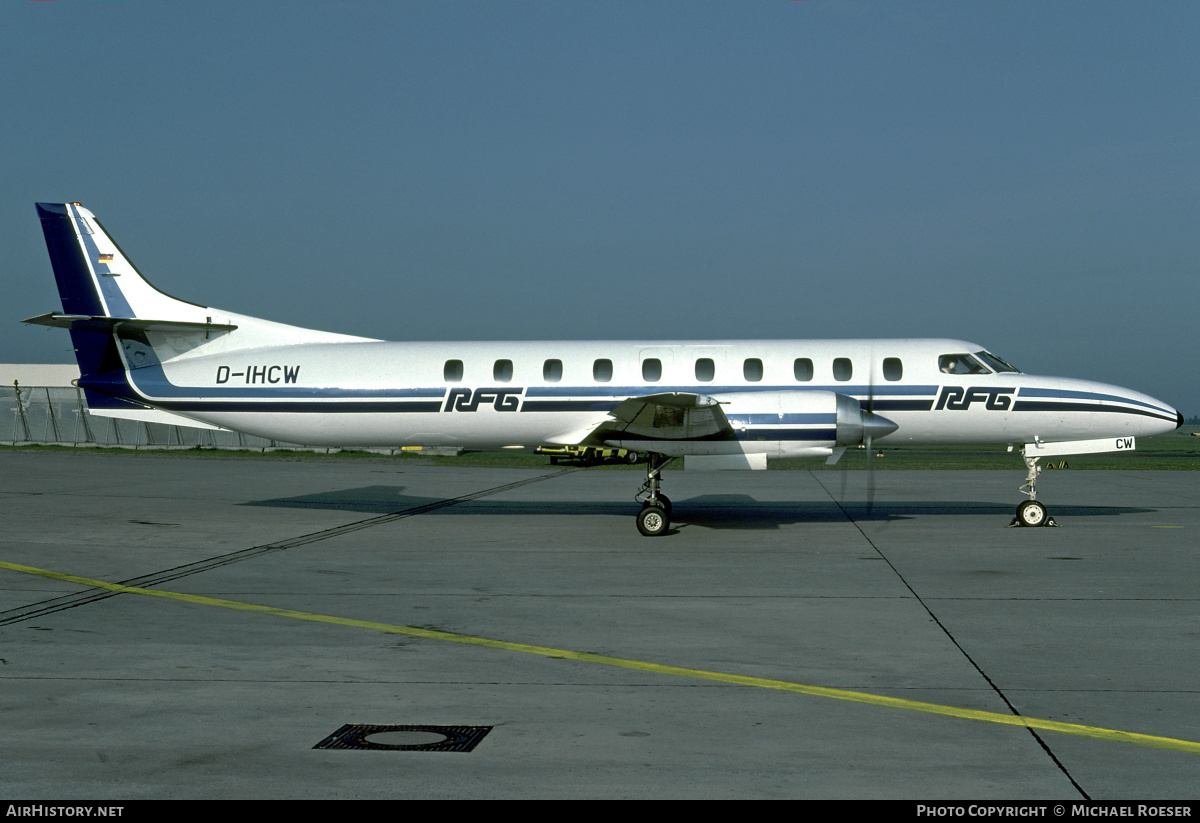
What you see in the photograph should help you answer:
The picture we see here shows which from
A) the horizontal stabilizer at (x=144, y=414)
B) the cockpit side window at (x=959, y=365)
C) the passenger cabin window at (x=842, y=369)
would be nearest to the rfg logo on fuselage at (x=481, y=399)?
the horizontal stabilizer at (x=144, y=414)

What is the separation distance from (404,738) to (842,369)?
12447 mm

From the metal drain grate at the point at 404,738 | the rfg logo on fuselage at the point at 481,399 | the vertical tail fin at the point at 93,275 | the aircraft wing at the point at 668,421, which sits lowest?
the metal drain grate at the point at 404,738

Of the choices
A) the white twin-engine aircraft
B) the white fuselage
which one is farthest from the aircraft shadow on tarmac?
the white fuselage

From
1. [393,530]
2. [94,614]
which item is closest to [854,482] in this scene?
[393,530]

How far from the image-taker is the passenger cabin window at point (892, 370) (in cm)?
1680

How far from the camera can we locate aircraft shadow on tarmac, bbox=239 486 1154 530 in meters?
18.4

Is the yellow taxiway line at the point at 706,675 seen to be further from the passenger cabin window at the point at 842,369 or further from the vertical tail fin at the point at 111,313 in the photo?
the passenger cabin window at the point at 842,369

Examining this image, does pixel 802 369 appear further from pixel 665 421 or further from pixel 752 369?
pixel 665 421

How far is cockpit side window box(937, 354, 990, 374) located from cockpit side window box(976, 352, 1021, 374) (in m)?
0.18

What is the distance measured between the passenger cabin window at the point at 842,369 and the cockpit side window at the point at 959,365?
157 centimetres

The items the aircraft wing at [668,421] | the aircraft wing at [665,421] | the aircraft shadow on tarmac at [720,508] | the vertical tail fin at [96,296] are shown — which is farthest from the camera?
the aircraft shadow on tarmac at [720,508]

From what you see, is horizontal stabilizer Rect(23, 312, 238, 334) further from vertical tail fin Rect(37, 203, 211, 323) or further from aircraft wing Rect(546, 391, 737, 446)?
aircraft wing Rect(546, 391, 737, 446)

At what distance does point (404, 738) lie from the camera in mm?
5824
